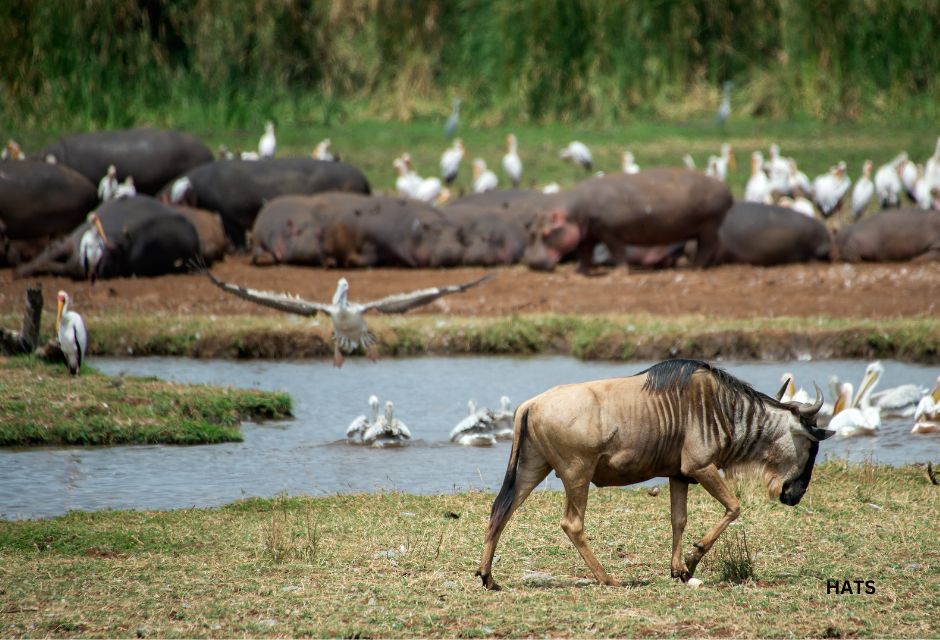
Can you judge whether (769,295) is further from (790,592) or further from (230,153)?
(230,153)

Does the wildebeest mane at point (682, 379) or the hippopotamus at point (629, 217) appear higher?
the hippopotamus at point (629, 217)

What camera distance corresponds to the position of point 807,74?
30438 millimetres

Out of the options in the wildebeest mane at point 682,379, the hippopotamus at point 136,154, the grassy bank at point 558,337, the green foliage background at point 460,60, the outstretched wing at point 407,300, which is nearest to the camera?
the wildebeest mane at point 682,379

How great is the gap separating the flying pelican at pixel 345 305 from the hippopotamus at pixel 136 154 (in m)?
10.7

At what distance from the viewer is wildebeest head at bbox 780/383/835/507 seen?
6703 mm

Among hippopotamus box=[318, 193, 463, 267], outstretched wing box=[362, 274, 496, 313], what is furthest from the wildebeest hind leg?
hippopotamus box=[318, 193, 463, 267]

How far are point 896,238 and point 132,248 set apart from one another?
9349 mm

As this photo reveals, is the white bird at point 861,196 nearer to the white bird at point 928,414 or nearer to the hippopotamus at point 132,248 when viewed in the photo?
the hippopotamus at point 132,248

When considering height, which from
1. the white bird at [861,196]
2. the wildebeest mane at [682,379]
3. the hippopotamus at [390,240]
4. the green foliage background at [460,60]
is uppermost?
the green foliage background at [460,60]

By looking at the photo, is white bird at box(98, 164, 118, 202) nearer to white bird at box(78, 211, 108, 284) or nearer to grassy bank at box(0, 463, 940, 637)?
white bird at box(78, 211, 108, 284)

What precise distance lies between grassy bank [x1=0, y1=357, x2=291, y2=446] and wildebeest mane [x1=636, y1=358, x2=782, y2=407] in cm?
460

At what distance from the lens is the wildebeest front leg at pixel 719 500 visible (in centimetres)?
643

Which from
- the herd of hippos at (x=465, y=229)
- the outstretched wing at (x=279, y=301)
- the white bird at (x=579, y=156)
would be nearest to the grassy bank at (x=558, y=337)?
the herd of hippos at (x=465, y=229)

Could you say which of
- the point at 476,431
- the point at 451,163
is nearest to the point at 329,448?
the point at 476,431
